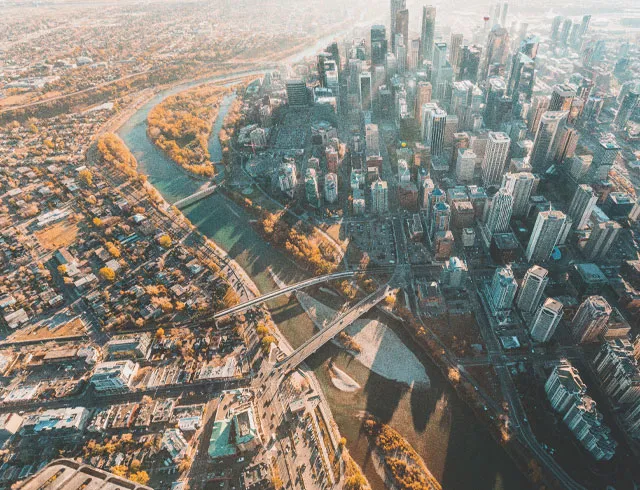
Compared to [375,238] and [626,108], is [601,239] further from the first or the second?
[626,108]

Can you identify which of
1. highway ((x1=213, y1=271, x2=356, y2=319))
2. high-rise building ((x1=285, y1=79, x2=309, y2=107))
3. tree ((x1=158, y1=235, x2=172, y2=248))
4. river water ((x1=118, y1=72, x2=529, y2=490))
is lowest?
river water ((x1=118, y1=72, x2=529, y2=490))

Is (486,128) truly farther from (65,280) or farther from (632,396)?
(65,280)

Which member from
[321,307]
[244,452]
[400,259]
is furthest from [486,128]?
[244,452]

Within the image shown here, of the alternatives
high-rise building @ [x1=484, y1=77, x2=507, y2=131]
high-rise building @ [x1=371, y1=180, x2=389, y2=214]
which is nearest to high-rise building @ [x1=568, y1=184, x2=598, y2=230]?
high-rise building @ [x1=371, y1=180, x2=389, y2=214]

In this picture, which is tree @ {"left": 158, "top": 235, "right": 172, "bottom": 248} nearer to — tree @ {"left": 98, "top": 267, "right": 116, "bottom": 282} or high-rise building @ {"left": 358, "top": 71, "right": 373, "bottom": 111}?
tree @ {"left": 98, "top": 267, "right": 116, "bottom": 282}

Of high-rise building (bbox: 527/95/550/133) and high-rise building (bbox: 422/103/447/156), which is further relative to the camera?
high-rise building (bbox: 527/95/550/133)

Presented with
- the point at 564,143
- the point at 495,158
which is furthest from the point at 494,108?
the point at 495,158

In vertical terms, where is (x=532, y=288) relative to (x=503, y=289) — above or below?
below
